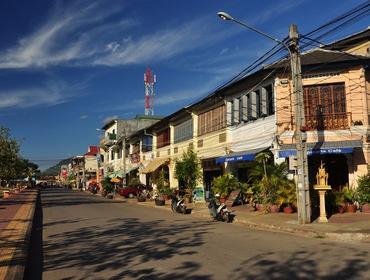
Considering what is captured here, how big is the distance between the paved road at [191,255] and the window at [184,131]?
21.1 m

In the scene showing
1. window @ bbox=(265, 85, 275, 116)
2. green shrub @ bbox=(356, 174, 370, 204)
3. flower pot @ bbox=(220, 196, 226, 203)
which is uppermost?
window @ bbox=(265, 85, 275, 116)

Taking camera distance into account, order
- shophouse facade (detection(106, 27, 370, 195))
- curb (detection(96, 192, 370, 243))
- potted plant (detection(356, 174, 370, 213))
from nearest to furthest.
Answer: curb (detection(96, 192, 370, 243))
potted plant (detection(356, 174, 370, 213))
shophouse facade (detection(106, 27, 370, 195))

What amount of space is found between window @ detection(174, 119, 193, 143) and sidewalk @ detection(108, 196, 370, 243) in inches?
618

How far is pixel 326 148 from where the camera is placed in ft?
72.6

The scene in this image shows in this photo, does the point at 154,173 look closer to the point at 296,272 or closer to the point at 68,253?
the point at 68,253

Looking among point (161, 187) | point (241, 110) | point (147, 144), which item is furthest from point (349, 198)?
point (147, 144)

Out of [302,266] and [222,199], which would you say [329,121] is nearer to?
[222,199]

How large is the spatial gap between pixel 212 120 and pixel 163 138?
44.9ft

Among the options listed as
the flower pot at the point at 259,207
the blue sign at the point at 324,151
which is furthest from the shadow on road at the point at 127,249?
the blue sign at the point at 324,151

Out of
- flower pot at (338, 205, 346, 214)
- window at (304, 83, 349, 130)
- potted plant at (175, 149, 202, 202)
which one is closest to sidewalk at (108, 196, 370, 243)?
flower pot at (338, 205, 346, 214)

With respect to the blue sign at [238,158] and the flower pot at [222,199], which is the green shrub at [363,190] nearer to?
the blue sign at [238,158]

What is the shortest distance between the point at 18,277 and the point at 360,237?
9.73m

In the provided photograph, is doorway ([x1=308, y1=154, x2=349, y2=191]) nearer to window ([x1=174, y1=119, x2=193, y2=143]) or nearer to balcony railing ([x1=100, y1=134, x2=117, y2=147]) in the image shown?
window ([x1=174, y1=119, x2=193, y2=143])

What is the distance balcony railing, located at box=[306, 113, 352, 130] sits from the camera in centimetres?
2327
